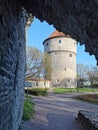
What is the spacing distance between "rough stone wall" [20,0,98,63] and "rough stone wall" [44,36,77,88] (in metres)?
53.3

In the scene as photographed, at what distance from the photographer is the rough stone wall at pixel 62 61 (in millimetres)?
58250

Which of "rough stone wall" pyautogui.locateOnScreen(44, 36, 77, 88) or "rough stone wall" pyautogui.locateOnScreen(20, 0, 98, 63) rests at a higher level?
"rough stone wall" pyautogui.locateOnScreen(44, 36, 77, 88)

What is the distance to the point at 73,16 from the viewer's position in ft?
13.2

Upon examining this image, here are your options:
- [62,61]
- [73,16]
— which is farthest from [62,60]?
[73,16]

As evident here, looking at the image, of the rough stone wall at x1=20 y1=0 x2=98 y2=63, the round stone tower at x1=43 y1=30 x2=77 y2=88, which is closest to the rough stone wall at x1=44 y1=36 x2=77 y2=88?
the round stone tower at x1=43 y1=30 x2=77 y2=88

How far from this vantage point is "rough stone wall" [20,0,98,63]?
3.64m

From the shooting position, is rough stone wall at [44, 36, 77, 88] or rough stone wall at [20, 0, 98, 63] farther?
rough stone wall at [44, 36, 77, 88]

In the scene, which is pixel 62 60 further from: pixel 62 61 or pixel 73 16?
pixel 73 16

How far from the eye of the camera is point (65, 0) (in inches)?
150

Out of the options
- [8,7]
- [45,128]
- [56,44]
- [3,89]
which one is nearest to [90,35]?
[8,7]

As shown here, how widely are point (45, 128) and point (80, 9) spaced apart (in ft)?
22.5

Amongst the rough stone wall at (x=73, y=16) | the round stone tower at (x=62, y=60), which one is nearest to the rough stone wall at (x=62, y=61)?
the round stone tower at (x=62, y=60)

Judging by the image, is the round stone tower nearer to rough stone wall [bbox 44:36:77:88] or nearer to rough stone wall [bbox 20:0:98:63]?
rough stone wall [bbox 44:36:77:88]

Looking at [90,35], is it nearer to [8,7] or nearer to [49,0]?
[49,0]
